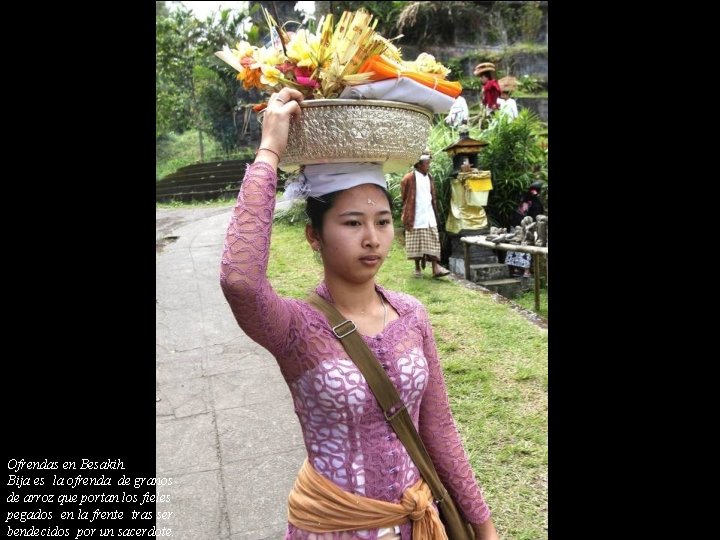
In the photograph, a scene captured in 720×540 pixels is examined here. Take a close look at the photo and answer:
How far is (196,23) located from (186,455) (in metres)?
21.1

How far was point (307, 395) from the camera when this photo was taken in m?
1.50

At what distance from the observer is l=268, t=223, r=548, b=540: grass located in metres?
3.30

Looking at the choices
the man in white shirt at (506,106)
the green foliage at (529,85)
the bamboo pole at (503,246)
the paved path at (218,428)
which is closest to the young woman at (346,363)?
the paved path at (218,428)

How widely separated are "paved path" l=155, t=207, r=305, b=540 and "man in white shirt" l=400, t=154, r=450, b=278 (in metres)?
2.86

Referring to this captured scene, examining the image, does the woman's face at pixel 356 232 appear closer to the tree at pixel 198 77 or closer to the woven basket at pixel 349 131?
the woven basket at pixel 349 131

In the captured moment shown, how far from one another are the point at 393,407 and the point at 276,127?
0.81 metres

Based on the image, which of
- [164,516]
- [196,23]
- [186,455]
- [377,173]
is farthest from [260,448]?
[196,23]

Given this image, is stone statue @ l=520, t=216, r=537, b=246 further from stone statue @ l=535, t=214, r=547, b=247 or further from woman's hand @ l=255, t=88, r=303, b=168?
woman's hand @ l=255, t=88, r=303, b=168

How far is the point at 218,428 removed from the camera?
4227mm

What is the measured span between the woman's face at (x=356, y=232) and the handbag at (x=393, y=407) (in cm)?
14

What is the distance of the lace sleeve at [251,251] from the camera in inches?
50.1

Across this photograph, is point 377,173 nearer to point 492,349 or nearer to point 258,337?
point 258,337

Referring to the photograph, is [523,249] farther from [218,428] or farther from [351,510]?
[351,510]

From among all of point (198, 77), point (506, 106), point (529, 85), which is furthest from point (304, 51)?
point (198, 77)
